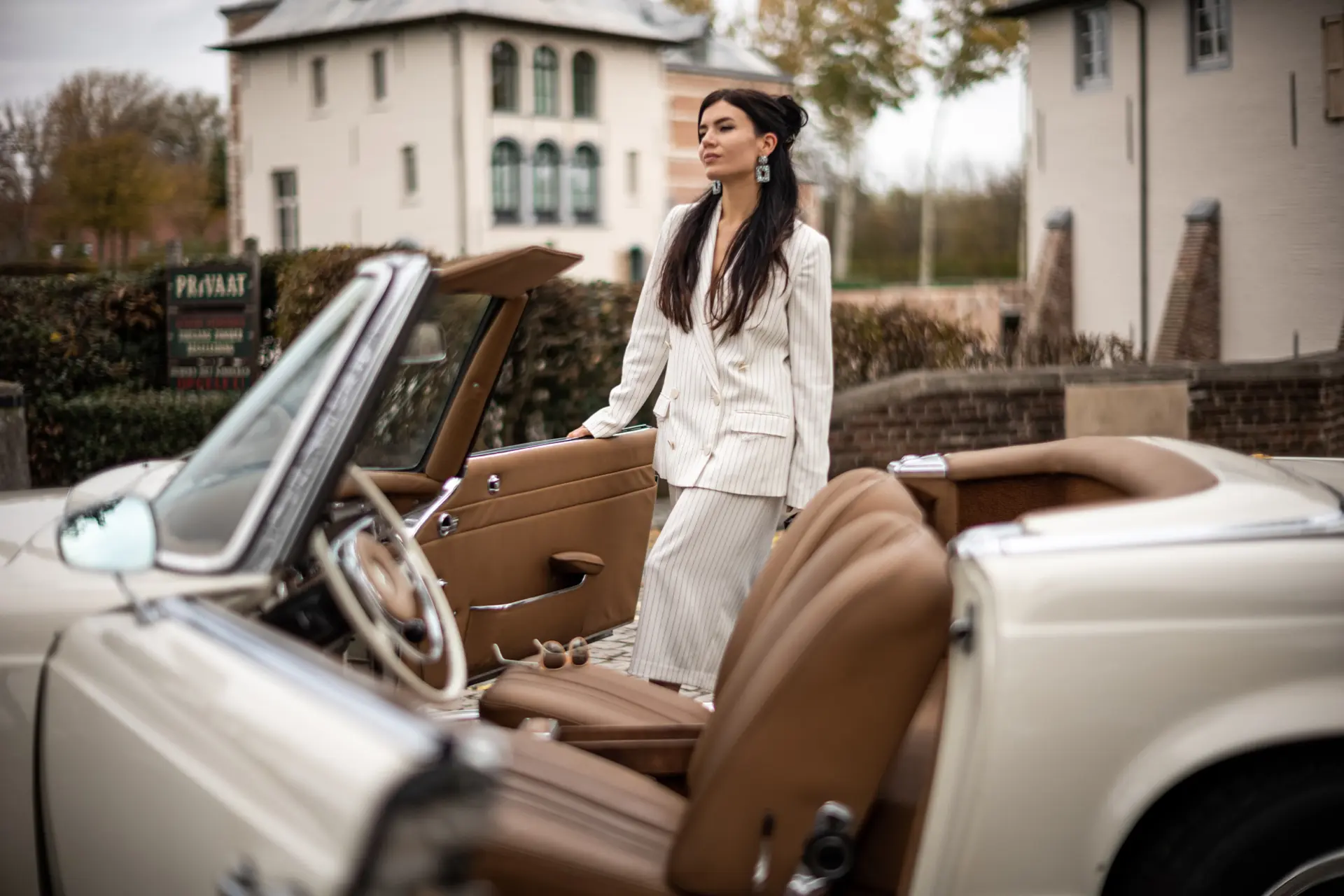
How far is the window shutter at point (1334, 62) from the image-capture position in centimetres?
2392

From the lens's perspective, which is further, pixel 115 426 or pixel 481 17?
pixel 481 17

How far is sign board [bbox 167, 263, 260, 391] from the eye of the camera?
1288 cm

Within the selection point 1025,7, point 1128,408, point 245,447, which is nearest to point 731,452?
point 245,447

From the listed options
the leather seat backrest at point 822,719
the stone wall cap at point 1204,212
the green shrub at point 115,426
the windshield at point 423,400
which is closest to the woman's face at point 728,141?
the windshield at point 423,400

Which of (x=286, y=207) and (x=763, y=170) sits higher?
(x=286, y=207)

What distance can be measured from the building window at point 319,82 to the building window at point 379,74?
8.52 ft

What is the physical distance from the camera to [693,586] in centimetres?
449

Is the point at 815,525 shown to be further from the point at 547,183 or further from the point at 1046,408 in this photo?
the point at 547,183

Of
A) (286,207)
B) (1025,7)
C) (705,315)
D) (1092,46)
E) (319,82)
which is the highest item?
(319,82)

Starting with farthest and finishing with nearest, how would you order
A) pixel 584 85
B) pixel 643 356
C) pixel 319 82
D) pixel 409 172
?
pixel 584 85 < pixel 319 82 < pixel 409 172 < pixel 643 356

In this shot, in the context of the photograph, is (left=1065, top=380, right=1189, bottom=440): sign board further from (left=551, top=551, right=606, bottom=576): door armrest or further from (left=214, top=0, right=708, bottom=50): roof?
(left=214, top=0, right=708, bottom=50): roof

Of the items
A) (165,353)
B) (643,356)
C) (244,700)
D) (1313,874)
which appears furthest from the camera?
(165,353)

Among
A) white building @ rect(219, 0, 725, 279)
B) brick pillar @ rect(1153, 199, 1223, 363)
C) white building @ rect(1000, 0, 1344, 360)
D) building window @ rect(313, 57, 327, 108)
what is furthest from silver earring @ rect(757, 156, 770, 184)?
building window @ rect(313, 57, 327, 108)

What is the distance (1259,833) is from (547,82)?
53.5 meters
